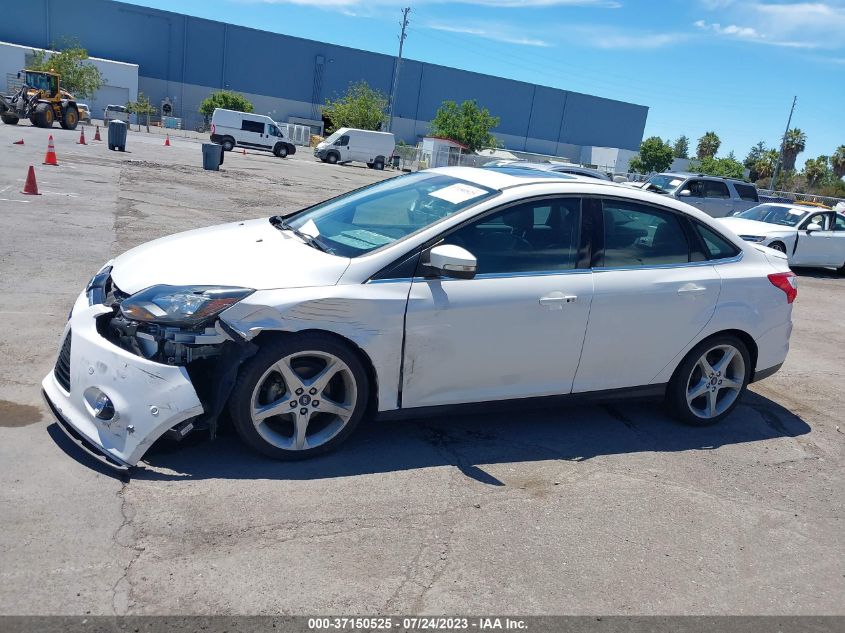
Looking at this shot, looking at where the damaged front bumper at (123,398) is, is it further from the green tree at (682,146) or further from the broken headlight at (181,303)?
the green tree at (682,146)

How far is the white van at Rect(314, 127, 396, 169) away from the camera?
1850 inches

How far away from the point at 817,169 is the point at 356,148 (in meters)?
50.1

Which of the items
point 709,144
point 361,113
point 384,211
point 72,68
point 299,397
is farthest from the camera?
point 709,144

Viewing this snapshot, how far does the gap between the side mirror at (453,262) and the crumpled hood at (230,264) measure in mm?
520

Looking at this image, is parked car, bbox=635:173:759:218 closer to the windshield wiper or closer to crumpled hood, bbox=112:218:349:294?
the windshield wiper

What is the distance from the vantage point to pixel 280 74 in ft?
273

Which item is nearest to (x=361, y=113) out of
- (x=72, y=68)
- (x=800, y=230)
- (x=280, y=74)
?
(x=280, y=74)

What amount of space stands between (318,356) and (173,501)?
104 cm

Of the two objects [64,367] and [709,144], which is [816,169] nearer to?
[709,144]

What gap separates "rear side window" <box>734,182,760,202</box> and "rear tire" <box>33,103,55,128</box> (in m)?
31.2

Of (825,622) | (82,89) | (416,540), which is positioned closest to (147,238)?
(416,540)

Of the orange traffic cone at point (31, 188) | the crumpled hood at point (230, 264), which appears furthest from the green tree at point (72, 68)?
the crumpled hood at point (230, 264)

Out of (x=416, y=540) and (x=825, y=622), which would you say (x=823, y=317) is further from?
(x=416, y=540)

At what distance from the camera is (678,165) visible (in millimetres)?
96375
